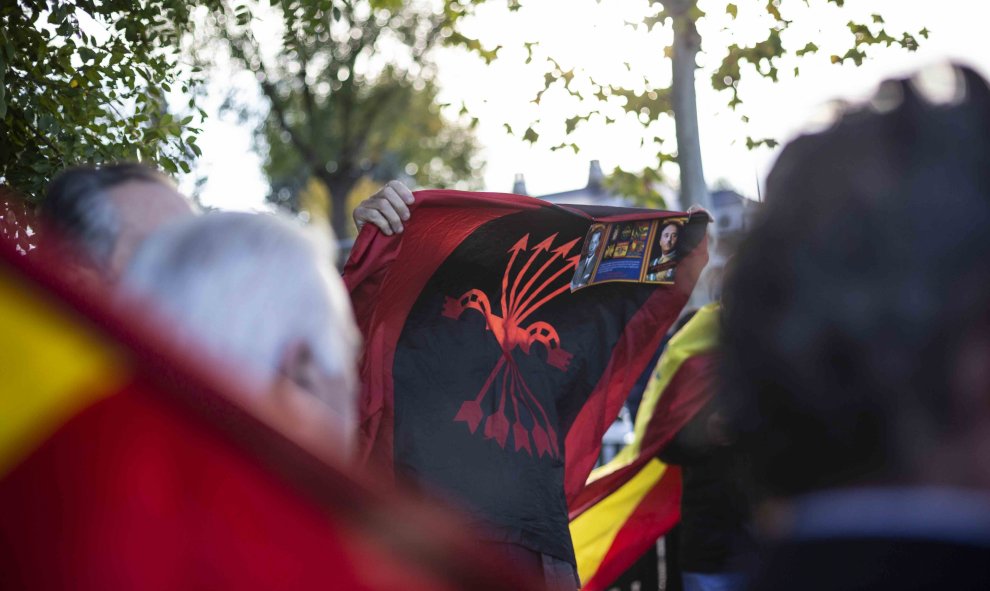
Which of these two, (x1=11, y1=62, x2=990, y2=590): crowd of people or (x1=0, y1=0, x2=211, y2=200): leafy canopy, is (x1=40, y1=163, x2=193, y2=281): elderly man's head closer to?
(x1=11, y1=62, x2=990, y2=590): crowd of people

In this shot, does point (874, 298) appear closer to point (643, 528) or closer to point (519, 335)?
point (519, 335)

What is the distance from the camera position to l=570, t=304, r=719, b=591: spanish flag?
14.3 feet

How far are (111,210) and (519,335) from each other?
1.97 meters

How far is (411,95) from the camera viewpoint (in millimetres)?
28891

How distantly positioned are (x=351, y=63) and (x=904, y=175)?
26.8 m

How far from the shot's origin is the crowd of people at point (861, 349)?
2.99 ft

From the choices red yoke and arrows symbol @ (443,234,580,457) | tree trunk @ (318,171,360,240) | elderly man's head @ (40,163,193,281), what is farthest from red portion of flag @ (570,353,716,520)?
tree trunk @ (318,171,360,240)

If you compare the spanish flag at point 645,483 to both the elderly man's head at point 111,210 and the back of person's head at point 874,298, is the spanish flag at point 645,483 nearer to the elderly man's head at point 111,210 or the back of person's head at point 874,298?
the elderly man's head at point 111,210

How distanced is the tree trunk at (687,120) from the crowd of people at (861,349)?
5454 millimetres

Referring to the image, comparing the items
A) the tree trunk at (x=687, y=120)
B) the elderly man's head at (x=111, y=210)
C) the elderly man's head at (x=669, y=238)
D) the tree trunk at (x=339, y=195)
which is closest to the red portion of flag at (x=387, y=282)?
the elderly man's head at (x=669, y=238)

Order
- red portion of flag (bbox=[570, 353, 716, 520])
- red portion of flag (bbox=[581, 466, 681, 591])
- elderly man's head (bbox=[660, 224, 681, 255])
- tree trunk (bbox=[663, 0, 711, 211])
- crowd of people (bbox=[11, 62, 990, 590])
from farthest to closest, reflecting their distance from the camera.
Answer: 1. tree trunk (bbox=[663, 0, 711, 211])
2. red portion of flag (bbox=[581, 466, 681, 591])
3. red portion of flag (bbox=[570, 353, 716, 520])
4. elderly man's head (bbox=[660, 224, 681, 255])
5. crowd of people (bbox=[11, 62, 990, 590])

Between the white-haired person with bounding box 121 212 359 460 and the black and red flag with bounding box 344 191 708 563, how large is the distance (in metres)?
1.76

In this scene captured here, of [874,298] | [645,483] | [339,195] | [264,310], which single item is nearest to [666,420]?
[645,483]

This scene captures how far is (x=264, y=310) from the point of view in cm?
122
